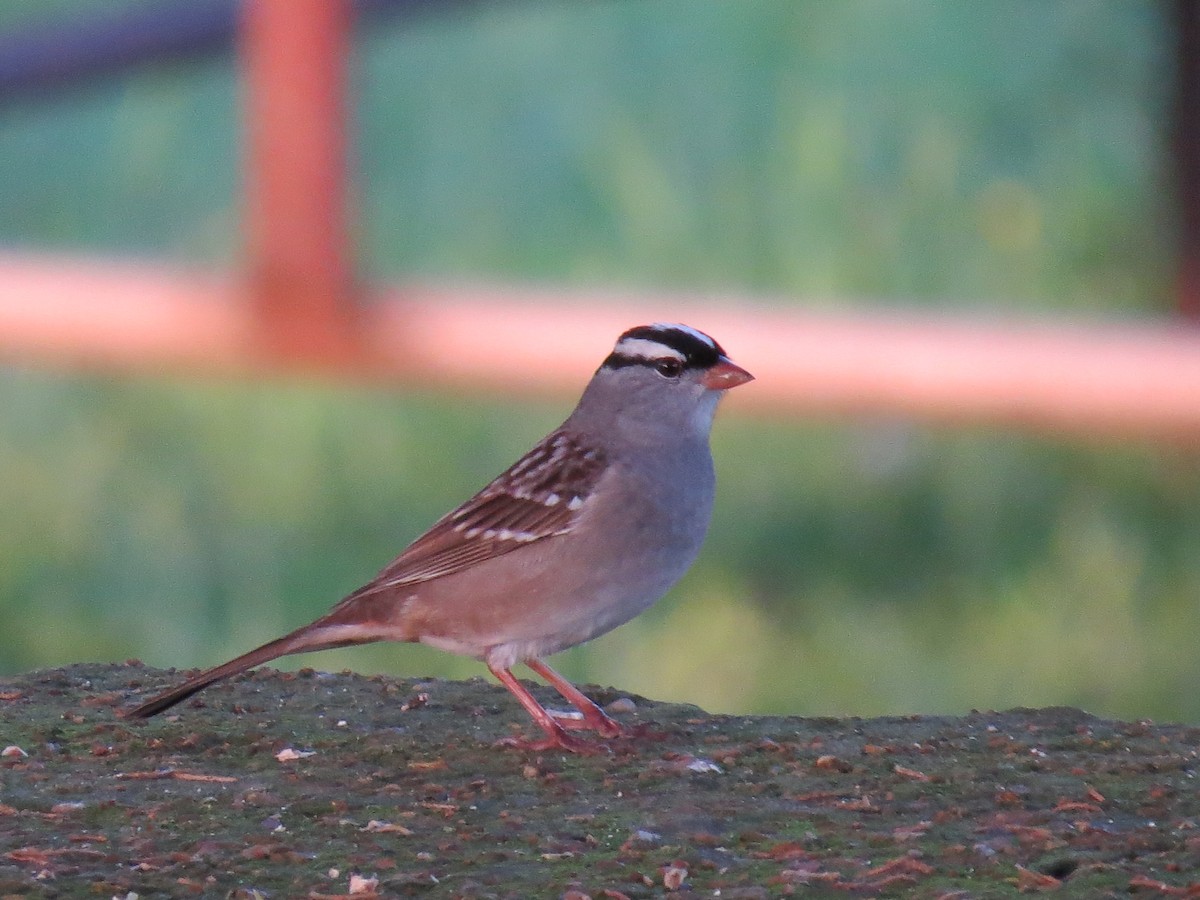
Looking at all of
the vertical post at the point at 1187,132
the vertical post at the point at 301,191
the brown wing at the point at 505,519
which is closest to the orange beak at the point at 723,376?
the brown wing at the point at 505,519

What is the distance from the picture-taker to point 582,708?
16.4 ft

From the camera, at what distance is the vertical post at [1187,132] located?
833 cm

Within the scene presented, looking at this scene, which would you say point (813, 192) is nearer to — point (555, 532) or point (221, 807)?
point (555, 532)

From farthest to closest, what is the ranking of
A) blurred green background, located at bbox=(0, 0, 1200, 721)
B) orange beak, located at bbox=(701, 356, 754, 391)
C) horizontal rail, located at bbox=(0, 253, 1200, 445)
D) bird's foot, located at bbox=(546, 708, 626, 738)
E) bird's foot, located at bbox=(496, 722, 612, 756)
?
blurred green background, located at bbox=(0, 0, 1200, 721) → horizontal rail, located at bbox=(0, 253, 1200, 445) → orange beak, located at bbox=(701, 356, 754, 391) → bird's foot, located at bbox=(546, 708, 626, 738) → bird's foot, located at bbox=(496, 722, 612, 756)

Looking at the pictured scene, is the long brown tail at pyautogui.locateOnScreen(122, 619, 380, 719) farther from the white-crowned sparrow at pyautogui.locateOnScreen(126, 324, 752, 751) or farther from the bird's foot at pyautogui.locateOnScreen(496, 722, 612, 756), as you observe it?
the bird's foot at pyautogui.locateOnScreen(496, 722, 612, 756)

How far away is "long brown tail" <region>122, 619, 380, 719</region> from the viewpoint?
15.7ft

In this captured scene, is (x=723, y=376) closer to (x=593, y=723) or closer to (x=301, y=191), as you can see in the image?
(x=593, y=723)

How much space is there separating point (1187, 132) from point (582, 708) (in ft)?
15.3

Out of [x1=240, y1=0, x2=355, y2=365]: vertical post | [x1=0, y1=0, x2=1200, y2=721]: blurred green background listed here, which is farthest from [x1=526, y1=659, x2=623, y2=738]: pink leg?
[x1=240, y1=0, x2=355, y2=365]: vertical post

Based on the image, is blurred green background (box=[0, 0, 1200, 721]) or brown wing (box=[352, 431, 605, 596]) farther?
blurred green background (box=[0, 0, 1200, 721])

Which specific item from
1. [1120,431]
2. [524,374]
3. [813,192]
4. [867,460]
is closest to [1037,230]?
[813,192]

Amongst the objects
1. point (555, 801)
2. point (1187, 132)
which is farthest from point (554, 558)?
point (1187, 132)

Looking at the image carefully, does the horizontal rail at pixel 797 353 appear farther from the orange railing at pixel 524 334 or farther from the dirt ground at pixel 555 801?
the dirt ground at pixel 555 801

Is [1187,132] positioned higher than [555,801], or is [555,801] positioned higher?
[1187,132]
